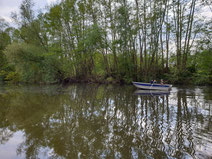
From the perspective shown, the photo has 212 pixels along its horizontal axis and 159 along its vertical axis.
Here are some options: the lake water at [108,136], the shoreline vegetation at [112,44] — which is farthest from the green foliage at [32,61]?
the lake water at [108,136]

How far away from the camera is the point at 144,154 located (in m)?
3.74

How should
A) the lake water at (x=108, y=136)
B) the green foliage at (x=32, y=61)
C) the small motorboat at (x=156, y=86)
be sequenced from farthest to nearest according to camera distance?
the green foliage at (x=32, y=61) < the small motorboat at (x=156, y=86) < the lake water at (x=108, y=136)

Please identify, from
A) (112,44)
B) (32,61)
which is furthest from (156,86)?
(32,61)

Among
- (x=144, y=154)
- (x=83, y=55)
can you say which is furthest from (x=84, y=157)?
(x=83, y=55)

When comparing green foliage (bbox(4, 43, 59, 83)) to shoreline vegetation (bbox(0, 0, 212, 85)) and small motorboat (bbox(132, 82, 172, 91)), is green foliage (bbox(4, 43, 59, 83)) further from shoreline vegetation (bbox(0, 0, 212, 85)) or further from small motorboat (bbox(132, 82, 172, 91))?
small motorboat (bbox(132, 82, 172, 91))

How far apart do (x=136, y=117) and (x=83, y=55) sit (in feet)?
81.7

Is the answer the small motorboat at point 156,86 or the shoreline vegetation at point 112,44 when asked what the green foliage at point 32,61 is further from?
the small motorboat at point 156,86

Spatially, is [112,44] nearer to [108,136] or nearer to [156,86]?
[156,86]

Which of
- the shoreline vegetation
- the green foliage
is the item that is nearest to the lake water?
the shoreline vegetation

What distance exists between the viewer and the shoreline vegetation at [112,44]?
77.2 feet

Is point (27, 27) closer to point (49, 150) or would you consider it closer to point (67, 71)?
point (67, 71)

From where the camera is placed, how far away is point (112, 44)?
84.7 ft

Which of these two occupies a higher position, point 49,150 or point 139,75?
point 139,75

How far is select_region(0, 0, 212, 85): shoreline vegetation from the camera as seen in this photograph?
77.2 ft
